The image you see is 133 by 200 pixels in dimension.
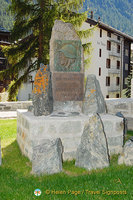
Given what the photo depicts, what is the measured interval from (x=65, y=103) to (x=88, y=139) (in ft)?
7.04

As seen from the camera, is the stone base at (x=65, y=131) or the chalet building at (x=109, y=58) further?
the chalet building at (x=109, y=58)

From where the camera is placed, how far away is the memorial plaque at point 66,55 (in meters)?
7.07

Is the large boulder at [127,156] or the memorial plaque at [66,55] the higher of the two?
the memorial plaque at [66,55]

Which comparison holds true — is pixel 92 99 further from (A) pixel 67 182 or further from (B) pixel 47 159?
(A) pixel 67 182

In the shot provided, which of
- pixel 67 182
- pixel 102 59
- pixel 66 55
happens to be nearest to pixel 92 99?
pixel 66 55

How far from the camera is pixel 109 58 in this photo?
32875mm

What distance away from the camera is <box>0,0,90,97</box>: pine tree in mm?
14797

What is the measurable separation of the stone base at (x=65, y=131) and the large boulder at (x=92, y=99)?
0.56 meters

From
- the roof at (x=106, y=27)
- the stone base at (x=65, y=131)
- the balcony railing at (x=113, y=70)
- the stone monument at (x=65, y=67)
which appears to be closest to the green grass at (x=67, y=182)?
the stone base at (x=65, y=131)

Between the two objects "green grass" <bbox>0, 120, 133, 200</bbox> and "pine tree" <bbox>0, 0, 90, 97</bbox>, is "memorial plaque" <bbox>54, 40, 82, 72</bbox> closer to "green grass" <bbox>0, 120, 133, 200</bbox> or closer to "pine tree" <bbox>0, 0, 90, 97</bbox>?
"green grass" <bbox>0, 120, 133, 200</bbox>

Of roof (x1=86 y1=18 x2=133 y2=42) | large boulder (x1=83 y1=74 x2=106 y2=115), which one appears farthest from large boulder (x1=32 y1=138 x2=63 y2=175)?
roof (x1=86 y1=18 x2=133 y2=42)

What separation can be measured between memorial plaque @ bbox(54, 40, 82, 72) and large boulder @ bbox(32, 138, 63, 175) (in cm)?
278

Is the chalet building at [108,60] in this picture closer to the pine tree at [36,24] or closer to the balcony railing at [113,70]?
the balcony railing at [113,70]

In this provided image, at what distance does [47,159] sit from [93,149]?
1.09 m
